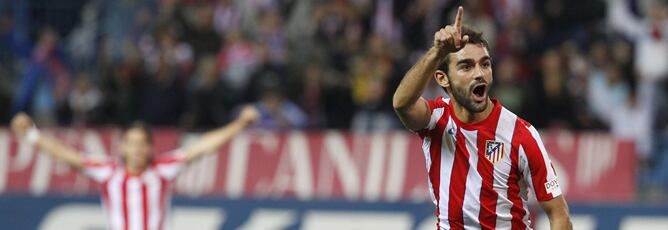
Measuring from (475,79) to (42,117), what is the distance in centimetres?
963

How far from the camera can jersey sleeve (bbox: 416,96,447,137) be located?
603cm

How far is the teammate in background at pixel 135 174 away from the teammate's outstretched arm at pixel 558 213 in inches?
144

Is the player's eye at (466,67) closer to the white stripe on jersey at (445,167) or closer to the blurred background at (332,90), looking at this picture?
the white stripe on jersey at (445,167)

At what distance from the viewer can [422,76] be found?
5.70 m

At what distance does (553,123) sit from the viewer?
13250 millimetres

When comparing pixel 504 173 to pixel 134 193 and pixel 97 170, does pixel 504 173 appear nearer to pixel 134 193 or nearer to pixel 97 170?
pixel 134 193

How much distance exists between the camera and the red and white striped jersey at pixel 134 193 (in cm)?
952

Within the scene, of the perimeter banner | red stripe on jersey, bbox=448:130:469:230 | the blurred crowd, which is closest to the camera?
red stripe on jersey, bbox=448:130:469:230

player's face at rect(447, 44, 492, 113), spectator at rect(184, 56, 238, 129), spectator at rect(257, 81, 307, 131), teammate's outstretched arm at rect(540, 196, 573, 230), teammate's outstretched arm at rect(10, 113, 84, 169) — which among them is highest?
spectator at rect(184, 56, 238, 129)

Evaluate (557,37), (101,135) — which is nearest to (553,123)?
(557,37)

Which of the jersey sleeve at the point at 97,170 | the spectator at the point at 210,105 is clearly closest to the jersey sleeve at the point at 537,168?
the jersey sleeve at the point at 97,170

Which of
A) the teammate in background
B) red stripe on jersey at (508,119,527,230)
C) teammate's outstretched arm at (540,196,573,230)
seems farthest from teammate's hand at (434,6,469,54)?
the teammate in background

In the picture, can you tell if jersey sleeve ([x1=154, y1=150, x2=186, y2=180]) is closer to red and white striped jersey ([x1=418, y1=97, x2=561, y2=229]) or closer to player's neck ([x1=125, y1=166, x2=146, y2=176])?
player's neck ([x1=125, y1=166, x2=146, y2=176])

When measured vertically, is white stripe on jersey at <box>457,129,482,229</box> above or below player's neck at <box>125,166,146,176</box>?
below
